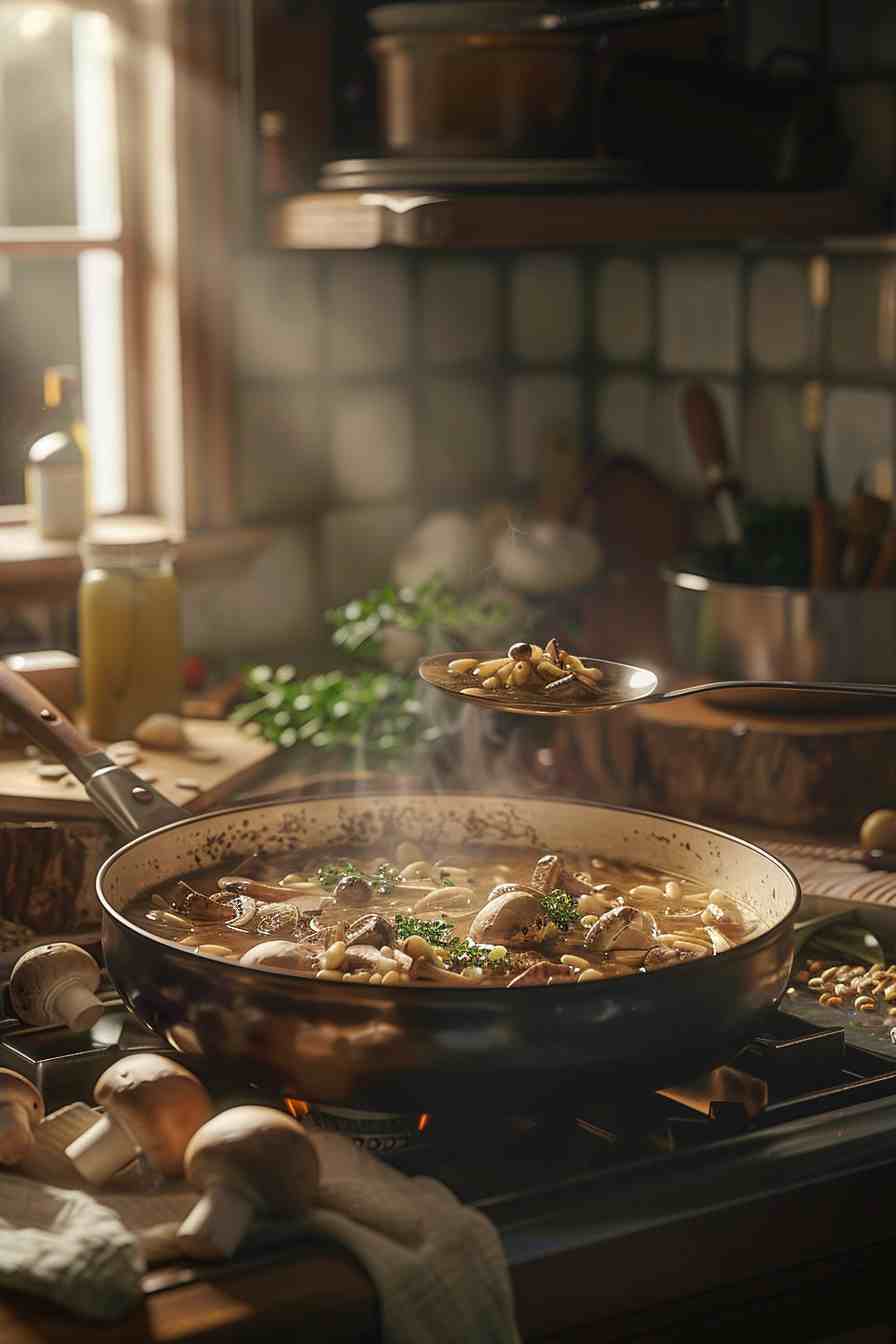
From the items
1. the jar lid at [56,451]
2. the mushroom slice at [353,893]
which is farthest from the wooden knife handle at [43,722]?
the jar lid at [56,451]

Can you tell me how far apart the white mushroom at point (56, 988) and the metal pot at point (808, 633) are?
109 cm

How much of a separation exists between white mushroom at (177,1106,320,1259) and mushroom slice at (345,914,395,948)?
233 mm

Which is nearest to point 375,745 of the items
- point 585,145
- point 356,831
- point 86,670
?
point 86,670

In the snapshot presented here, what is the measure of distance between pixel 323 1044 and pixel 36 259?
192 centimetres

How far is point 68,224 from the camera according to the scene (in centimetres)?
292

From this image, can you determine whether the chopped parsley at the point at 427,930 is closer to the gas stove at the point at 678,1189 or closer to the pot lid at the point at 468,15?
the gas stove at the point at 678,1189

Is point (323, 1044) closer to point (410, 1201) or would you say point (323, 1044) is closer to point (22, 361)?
point (410, 1201)

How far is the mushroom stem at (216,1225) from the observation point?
118cm

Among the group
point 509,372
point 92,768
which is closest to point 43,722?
point 92,768

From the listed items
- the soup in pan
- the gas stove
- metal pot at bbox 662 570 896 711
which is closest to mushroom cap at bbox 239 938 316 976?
the soup in pan

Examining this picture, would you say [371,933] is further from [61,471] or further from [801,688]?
[61,471]

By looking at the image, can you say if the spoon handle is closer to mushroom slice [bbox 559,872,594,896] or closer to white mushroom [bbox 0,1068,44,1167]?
mushroom slice [bbox 559,872,594,896]

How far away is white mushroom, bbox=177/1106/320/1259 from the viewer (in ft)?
3.89

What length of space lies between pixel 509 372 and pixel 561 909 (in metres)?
1.82
